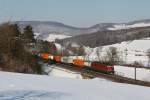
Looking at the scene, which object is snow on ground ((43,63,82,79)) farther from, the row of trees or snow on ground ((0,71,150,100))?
snow on ground ((0,71,150,100))

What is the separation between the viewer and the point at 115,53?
114688 mm

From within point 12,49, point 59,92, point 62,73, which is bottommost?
point 62,73

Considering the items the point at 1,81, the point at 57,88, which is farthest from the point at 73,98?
the point at 1,81

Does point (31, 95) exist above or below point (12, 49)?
below

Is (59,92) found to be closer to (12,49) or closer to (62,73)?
(12,49)

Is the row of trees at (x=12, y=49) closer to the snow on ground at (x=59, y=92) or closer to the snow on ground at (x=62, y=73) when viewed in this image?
the snow on ground at (x=62, y=73)

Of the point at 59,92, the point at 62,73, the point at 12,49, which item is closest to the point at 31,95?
the point at 59,92

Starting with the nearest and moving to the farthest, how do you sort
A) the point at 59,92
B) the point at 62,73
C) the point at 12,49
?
the point at 59,92
the point at 12,49
the point at 62,73

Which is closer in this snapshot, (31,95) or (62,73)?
(31,95)

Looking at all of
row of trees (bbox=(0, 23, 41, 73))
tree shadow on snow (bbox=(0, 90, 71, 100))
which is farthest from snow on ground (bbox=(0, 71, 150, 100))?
row of trees (bbox=(0, 23, 41, 73))

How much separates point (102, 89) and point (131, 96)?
113 centimetres

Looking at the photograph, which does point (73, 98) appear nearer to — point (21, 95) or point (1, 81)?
point (21, 95)

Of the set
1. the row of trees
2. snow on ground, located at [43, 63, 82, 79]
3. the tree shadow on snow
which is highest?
the row of trees

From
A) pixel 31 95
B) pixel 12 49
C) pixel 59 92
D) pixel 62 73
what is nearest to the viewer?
pixel 31 95
